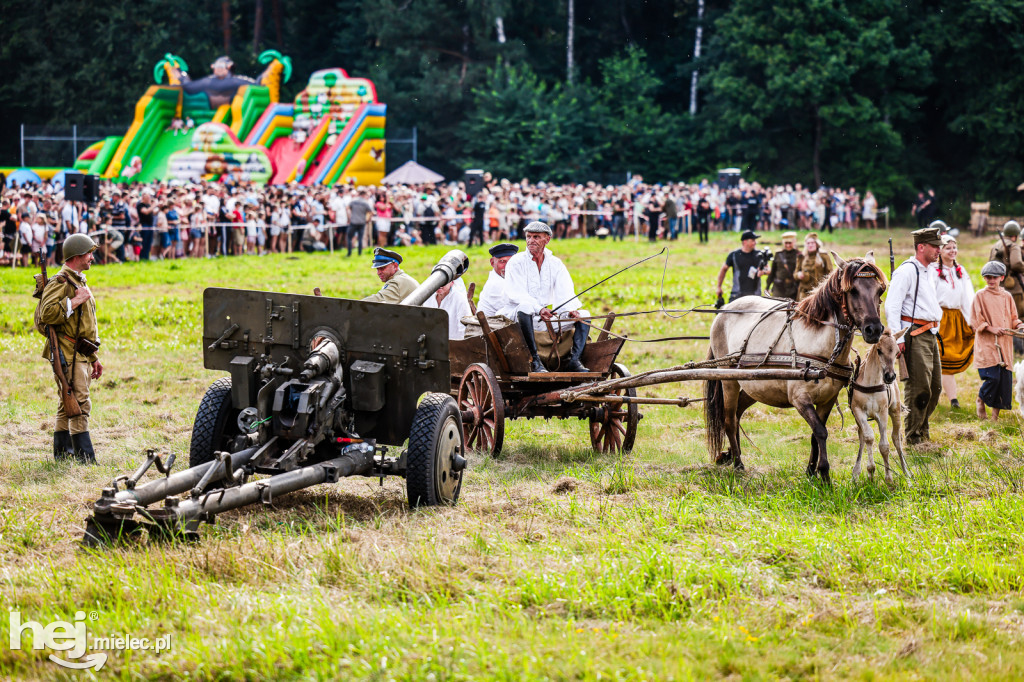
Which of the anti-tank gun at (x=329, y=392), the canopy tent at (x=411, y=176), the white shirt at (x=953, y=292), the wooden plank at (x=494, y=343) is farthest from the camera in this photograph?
the canopy tent at (x=411, y=176)

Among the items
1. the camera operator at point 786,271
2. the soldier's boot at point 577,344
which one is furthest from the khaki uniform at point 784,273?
the soldier's boot at point 577,344

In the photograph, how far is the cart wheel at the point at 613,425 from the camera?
388 inches

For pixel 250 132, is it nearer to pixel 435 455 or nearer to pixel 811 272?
pixel 811 272

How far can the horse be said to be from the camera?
8.22 m

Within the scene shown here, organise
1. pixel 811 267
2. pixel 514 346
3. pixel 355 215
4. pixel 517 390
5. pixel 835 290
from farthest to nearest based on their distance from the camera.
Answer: pixel 355 215 → pixel 811 267 → pixel 517 390 → pixel 514 346 → pixel 835 290

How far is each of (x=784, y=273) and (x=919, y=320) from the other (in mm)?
4849

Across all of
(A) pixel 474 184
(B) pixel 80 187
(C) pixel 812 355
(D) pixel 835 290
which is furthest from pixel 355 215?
(D) pixel 835 290

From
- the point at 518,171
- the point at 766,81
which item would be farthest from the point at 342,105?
the point at 766,81

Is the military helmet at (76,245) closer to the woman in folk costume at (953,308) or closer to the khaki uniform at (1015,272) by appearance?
the woman in folk costume at (953,308)

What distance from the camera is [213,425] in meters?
7.83

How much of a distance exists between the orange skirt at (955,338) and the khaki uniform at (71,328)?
25.9ft

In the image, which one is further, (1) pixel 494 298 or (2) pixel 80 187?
(2) pixel 80 187

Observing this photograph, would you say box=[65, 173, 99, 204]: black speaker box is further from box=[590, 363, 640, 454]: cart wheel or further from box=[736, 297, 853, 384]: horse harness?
box=[736, 297, 853, 384]: horse harness

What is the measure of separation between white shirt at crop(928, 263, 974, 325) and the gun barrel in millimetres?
4640
